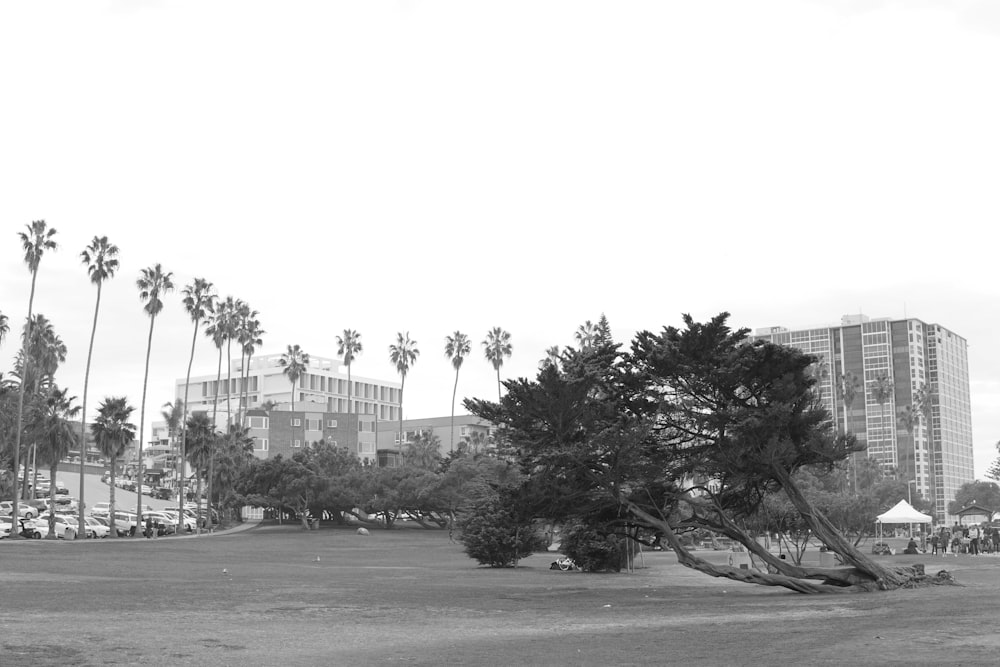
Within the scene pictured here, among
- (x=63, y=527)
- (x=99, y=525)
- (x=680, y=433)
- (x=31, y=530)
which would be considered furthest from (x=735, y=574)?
(x=99, y=525)

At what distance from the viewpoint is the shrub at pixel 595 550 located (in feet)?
149

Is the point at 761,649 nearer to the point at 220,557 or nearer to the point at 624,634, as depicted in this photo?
the point at 624,634

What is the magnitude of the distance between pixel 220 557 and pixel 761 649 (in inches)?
1716

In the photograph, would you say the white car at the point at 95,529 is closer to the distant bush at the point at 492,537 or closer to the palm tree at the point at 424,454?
the palm tree at the point at 424,454

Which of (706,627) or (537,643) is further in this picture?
(706,627)

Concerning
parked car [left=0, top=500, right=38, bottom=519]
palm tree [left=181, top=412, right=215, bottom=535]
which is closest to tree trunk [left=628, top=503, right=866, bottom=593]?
parked car [left=0, top=500, right=38, bottom=519]

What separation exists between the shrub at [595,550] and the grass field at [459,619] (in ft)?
5.73

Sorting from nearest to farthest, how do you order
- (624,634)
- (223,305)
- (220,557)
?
(624,634) → (220,557) → (223,305)

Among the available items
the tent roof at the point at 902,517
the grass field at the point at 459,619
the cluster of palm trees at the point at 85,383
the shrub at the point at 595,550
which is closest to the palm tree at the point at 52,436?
the cluster of palm trees at the point at 85,383

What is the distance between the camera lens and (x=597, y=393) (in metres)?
33.4

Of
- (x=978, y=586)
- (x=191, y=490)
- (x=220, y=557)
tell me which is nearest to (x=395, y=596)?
(x=978, y=586)

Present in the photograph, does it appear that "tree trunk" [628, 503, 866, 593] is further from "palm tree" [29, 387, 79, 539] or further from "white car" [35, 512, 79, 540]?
"palm tree" [29, 387, 79, 539]

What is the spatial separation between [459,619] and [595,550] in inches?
900

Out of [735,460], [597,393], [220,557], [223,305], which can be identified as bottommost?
[220,557]
